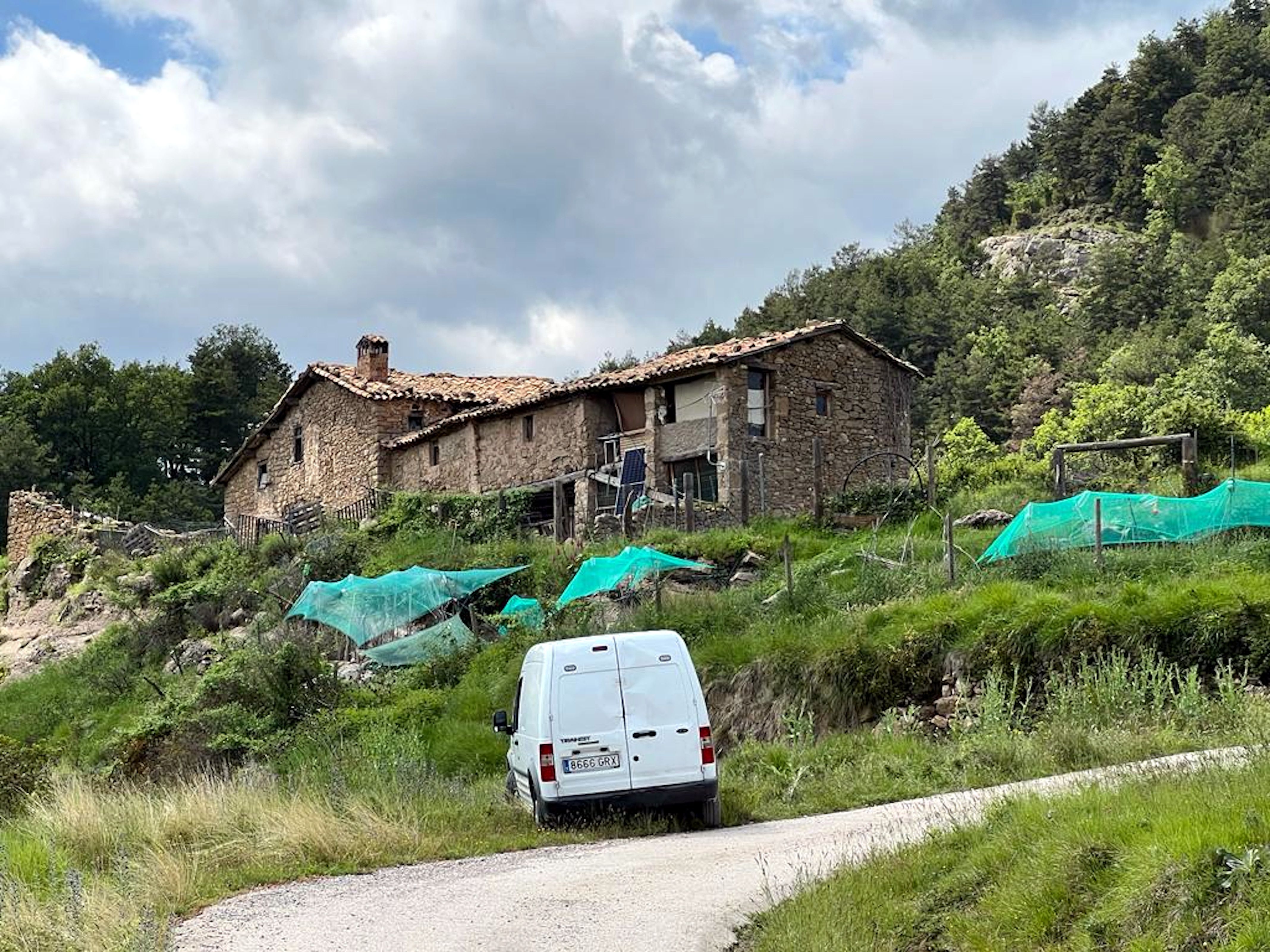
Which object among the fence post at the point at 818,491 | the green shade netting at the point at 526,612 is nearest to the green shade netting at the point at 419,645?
the green shade netting at the point at 526,612

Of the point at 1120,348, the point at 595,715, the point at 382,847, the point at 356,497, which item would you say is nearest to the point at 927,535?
the point at 595,715

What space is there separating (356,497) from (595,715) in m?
30.9

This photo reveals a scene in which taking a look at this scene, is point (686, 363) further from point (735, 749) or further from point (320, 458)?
point (735, 749)

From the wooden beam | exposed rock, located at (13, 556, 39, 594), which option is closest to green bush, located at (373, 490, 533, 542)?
exposed rock, located at (13, 556, 39, 594)

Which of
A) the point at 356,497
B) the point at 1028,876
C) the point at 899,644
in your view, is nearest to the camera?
the point at 1028,876

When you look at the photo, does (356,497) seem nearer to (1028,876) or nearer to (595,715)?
(595,715)

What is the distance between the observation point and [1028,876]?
7.91 m

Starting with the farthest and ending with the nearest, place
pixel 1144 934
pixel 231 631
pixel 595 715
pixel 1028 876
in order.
Answer: pixel 231 631
pixel 595 715
pixel 1028 876
pixel 1144 934

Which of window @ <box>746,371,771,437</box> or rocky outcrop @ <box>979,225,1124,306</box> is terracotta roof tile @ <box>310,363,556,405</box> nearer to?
window @ <box>746,371,771,437</box>

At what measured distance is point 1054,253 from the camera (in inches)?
3455

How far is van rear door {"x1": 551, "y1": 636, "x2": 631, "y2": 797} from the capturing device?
1318 cm

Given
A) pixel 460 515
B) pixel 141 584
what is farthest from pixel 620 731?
pixel 141 584

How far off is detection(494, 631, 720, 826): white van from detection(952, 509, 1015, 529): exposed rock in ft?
45.8

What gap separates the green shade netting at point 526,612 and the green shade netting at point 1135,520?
26.9 ft
